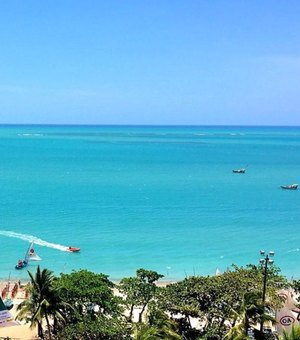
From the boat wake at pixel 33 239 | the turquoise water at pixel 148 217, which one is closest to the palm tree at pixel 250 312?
the turquoise water at pixel 148 217

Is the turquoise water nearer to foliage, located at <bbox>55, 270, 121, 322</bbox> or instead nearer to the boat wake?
the boat wake

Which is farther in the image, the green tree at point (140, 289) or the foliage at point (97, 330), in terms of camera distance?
the green tree at point (140, 289)

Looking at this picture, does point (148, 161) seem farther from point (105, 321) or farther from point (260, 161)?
point (105, 321)

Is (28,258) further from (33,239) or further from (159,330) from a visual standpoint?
(159,330)

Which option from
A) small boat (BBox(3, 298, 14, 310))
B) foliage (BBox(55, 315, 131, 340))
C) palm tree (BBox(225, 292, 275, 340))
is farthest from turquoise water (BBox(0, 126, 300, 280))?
palm tree (BBox(225, 292, 275, 340))

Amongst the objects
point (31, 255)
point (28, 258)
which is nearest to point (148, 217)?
point (31, 255)

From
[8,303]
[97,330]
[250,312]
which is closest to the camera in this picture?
[250,312]

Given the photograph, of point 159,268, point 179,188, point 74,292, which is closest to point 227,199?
point 179,188

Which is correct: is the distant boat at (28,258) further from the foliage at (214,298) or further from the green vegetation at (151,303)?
the foliage at (214,298)
